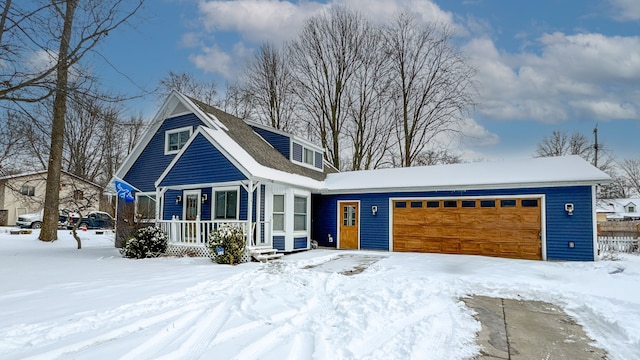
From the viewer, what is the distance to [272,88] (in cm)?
2639

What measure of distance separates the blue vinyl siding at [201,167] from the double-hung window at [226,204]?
1.81 ft

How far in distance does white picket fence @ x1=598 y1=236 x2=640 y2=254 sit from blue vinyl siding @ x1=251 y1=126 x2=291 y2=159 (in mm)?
13095

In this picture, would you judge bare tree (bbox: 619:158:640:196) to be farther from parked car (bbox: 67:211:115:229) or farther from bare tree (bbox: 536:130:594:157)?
parked car (bbox: 67:211:115:229)

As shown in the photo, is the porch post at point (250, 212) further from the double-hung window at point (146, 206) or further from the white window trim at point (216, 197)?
the double-hung window at point (146, 206)

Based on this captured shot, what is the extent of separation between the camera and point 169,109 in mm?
14898

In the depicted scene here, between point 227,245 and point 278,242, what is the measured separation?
242cm

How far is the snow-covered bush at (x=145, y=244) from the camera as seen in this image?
1137 cm

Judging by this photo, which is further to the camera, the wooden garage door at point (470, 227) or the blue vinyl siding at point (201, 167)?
the blue vinyl siding at point (201, 167)

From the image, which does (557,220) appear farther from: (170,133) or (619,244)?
(170,133)

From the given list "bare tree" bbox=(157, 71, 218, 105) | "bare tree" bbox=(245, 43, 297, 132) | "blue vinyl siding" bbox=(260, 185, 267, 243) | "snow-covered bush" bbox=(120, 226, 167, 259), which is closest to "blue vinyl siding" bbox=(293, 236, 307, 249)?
"blue vinyl siding" bbox=(260, 185, 267, 243)

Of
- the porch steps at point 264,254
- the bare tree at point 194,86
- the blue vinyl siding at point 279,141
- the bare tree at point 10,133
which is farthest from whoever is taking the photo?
the bare tree at point 194,86

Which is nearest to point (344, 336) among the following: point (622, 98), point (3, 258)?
point (3, 258)

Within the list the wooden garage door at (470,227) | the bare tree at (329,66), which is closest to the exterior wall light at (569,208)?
the wooden garage door at (470,227)

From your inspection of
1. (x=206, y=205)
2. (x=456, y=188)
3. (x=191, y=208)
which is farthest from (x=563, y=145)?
(x=191, y=208)
